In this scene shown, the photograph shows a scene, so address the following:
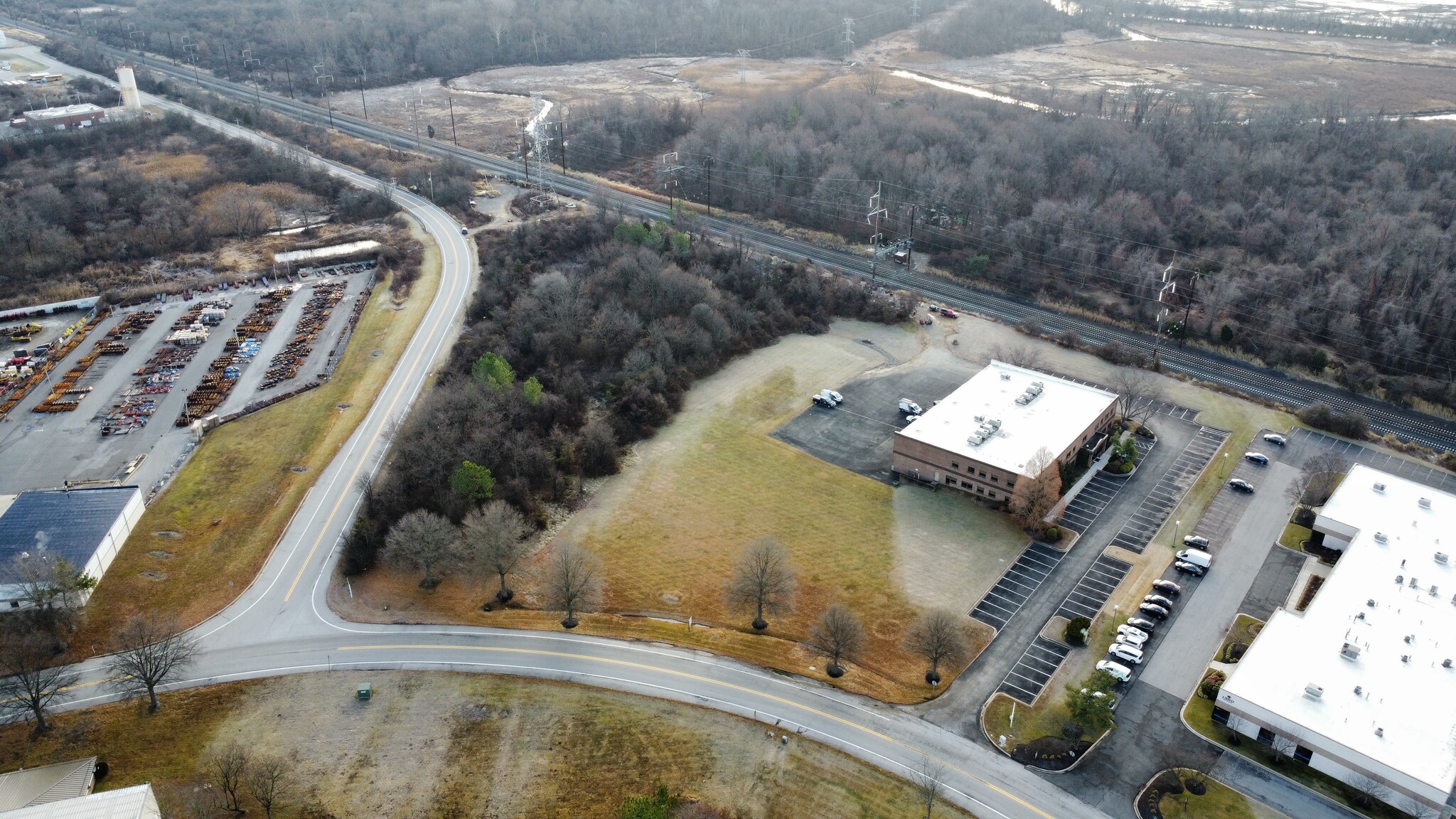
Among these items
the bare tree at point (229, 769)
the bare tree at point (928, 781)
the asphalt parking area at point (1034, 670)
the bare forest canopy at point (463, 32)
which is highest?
the bare forest canopy at point (463, 32)

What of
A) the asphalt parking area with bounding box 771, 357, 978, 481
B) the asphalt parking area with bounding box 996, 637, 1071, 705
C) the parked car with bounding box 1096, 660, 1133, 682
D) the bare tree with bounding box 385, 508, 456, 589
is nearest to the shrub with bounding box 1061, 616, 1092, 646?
the asphalt parking area with bounding box 996, 637, 1071, 705

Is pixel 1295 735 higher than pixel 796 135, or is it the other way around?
pixel 796 135

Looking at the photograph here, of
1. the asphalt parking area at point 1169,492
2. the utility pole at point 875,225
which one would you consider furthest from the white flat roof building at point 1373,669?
the utility pole at point 875,225

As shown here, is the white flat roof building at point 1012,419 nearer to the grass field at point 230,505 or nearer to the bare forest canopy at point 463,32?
the grass field at point 230,505

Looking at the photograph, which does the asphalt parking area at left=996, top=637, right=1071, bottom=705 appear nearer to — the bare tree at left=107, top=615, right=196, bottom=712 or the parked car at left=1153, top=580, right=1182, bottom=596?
the parked car at left=1153, top=580, right=1182, bottom=596

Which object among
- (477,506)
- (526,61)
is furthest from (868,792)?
(526,61)

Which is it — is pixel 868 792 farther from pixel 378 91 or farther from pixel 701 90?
pixel 378 91
